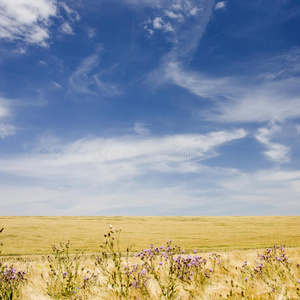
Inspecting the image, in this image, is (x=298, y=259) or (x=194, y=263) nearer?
(x=194, y=263)

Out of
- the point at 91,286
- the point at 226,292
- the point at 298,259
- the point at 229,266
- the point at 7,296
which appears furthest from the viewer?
the point at 298,259

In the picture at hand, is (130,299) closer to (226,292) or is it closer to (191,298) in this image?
(191,298)

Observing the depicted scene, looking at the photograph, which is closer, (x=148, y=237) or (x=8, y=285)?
(x=8, y=285)

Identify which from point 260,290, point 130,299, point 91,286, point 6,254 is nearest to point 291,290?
point 260,290

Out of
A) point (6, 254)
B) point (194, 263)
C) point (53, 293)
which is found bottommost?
point (6, 254)

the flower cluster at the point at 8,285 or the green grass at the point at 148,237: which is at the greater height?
the flower cluster at the point at 8,285

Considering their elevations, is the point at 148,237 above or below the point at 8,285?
below

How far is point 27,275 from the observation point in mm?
6141

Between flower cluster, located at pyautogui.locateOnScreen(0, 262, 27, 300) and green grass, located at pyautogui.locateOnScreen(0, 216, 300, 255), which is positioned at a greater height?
flower cluster, located at pyautogui.locateOnScreen(0, 262, 27, 300)

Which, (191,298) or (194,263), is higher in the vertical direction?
(194,263)

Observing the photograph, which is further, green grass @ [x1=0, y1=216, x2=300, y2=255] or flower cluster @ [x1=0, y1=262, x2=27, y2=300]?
green grass @ [x1=0, y1=216, x2=300, y2=255]

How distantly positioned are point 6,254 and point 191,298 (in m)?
18.2

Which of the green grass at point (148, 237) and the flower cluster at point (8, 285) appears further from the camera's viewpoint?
the green grass at point (148, 237)

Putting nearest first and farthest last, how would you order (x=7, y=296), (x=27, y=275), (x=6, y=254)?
(x=7, y=296)
(x=27, y=275)
(x=6, y=254)
